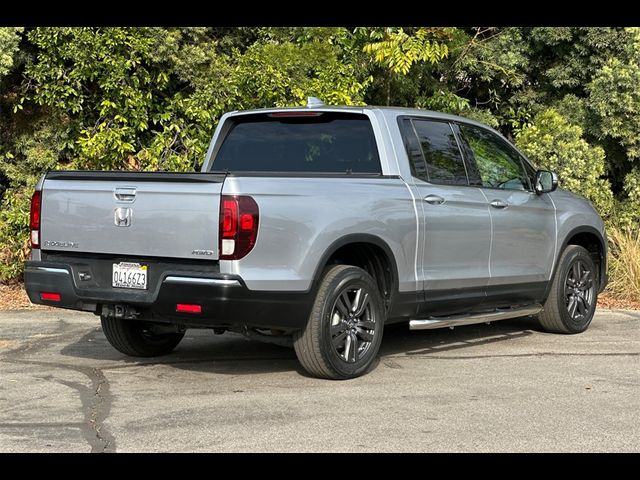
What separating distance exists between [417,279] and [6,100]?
7.30 metres

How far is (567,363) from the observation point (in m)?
7.97

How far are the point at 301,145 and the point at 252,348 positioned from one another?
184 cm

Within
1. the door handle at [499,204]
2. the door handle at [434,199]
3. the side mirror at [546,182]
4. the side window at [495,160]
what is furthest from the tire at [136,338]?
the side mirror at [546,182]

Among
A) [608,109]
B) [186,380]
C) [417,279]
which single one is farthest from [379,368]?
[608,109]

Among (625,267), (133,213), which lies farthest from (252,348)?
(625,267)

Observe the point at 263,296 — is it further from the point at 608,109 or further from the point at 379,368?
the point at 608,109

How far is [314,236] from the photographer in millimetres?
6750

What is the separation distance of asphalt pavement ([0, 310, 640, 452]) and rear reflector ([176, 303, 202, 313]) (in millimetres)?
575

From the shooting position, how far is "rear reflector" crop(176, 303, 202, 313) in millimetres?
6477

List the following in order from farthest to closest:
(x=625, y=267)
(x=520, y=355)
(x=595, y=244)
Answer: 1. (x=625, y=267)
2. (x=595, y=244)
3. (x=520, y=355)

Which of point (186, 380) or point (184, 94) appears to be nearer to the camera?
point (186, 380)

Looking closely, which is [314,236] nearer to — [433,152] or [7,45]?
[433,152]

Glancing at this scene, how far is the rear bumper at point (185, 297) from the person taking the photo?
6430 mm

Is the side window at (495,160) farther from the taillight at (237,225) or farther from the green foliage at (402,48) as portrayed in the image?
the green foliage at (402,48)
